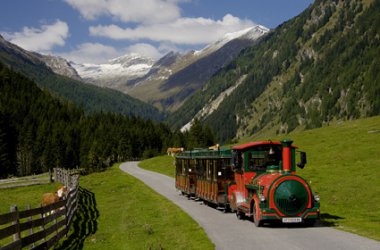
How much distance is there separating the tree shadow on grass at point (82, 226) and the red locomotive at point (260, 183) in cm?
764

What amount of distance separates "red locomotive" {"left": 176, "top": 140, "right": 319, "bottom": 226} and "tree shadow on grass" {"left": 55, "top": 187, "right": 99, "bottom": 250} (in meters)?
7.64

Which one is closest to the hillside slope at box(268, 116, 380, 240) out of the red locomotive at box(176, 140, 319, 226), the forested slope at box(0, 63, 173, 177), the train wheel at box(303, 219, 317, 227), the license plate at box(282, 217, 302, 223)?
the train wheel at box(303, 219, 317, 227)

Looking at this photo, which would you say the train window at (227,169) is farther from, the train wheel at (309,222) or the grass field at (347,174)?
the train wheel at (309,222)

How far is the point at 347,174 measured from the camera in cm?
4172

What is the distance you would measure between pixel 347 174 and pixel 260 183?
22.3 metres

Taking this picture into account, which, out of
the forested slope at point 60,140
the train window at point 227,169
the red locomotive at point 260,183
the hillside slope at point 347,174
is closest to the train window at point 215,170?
the red locomotive at point 260,183

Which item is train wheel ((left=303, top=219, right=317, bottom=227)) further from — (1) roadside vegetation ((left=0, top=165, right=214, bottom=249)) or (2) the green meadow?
(1) roadside vegetation ((left=0, top=165, right=214, bottom=249))

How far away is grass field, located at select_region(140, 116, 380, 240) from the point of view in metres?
24.0

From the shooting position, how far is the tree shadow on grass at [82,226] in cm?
2028

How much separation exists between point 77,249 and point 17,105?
18119 centimetres

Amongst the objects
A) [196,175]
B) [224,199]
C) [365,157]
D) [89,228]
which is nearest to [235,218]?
[224,199]

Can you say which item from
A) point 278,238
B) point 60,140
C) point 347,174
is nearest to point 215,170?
point 278,238

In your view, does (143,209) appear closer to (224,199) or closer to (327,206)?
(224,199)

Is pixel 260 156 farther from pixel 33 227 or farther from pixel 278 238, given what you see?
pixel 33 227
